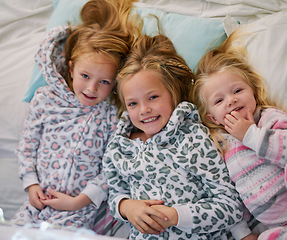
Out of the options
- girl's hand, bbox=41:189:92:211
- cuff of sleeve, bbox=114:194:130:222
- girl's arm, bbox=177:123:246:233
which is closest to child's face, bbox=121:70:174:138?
girl's arm, bbox=177:123:246:233

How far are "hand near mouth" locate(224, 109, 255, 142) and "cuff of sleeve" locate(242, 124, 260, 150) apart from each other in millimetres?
17

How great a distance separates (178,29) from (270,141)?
0.71 meters

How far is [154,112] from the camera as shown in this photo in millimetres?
1064

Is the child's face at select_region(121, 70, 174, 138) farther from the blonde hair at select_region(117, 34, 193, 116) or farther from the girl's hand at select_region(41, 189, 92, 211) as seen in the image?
the girl's hand at select_region(41, 189, 92, 211)

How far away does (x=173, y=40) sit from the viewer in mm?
1327

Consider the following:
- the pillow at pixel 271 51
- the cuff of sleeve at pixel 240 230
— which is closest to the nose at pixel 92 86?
the pillow at pixel 271 51

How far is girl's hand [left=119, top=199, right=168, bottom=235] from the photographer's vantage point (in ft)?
3.14

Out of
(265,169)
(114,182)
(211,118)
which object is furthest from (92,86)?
(265,169)

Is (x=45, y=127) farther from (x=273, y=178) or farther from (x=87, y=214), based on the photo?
(x=273, y=178)

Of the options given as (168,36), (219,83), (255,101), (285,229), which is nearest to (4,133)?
(168,36)

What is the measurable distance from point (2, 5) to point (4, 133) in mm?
838

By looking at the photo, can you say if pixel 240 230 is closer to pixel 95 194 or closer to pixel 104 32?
pixel 95 194

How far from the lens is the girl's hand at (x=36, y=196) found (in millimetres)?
1171

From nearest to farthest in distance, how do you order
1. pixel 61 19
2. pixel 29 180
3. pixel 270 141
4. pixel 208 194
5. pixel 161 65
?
pixel 270 141, pixel 208 194, pixel 161 65, pixel 29 180, pixel 61 19
